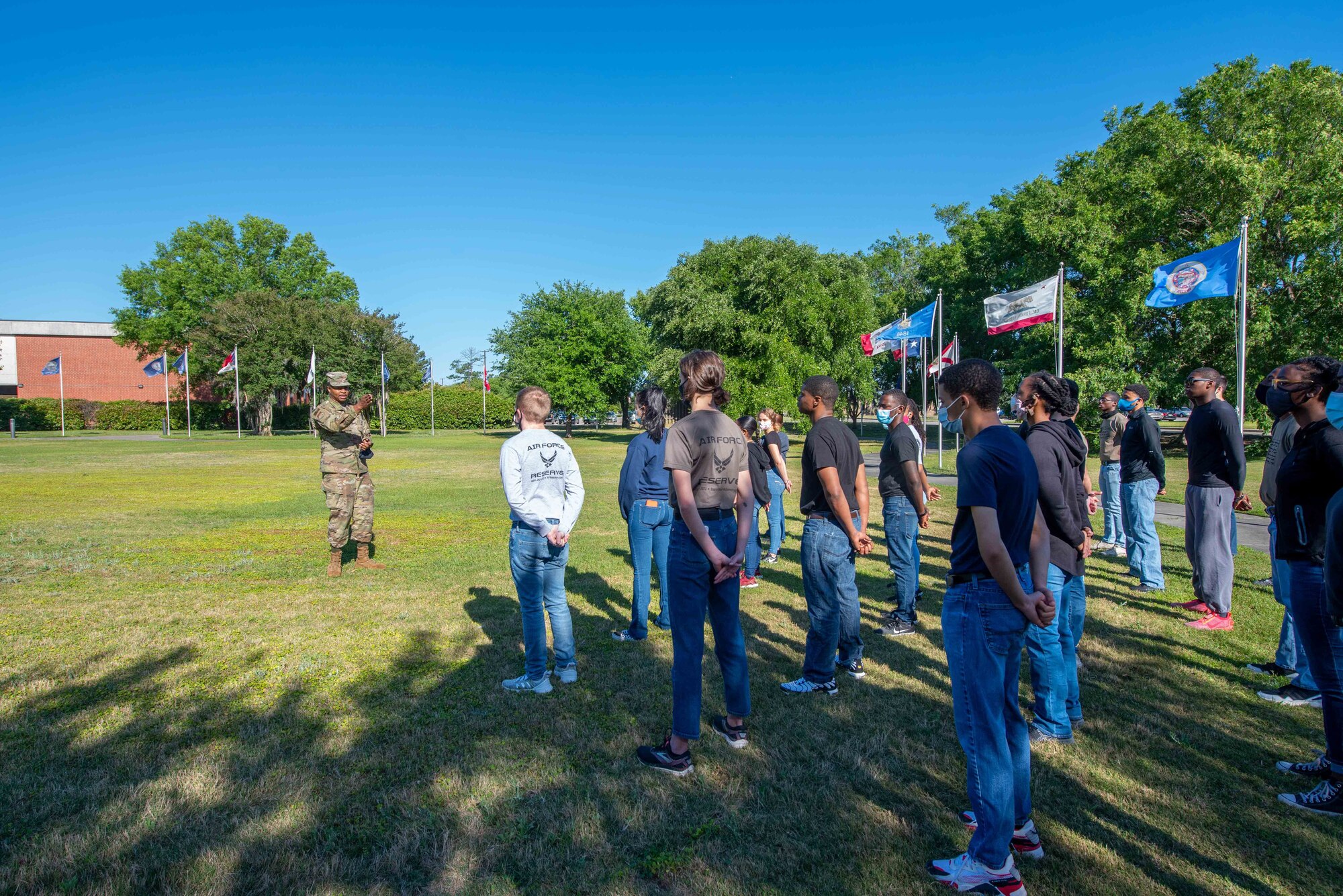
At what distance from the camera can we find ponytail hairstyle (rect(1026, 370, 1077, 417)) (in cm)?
418

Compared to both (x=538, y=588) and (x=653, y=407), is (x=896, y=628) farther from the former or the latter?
(x=538, y=588)

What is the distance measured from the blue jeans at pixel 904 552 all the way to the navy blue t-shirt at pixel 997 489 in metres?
3.60

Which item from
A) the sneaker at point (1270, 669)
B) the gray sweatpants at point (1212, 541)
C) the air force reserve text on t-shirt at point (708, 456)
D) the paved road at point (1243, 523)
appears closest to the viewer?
the air force reserve text on t-shirt at point (708, 456)

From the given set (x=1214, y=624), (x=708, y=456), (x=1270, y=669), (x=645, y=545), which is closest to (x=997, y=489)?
(x=708, y=456)

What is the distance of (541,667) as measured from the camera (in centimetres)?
491

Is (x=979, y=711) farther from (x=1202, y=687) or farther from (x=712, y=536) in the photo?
(x=1202, y=687)

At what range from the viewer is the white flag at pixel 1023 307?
1736 centimetres

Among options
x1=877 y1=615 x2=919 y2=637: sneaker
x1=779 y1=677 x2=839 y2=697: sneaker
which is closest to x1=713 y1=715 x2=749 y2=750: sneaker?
x1=779 y1=677 x2=839 y2=697: sneaker

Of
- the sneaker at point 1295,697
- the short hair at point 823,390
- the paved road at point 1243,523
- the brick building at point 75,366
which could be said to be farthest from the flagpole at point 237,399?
the sneaker at point 1295,697

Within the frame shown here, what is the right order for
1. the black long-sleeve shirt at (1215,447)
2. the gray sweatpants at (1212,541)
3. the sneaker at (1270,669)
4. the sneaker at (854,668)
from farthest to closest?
the gray sweatpants at (1212,541) → the black long-sleeve shirt at (1215,447) → the sneaker at (854,668) → the sneaker at (1270,669)

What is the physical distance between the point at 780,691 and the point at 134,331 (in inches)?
2875

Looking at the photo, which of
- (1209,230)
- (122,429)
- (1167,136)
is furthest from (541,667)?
(122,429)

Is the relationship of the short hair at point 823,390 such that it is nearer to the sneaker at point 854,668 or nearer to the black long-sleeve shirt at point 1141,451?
the sneaker at point 854,668

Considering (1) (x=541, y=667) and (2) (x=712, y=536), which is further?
(1) (x=541, y=667)
